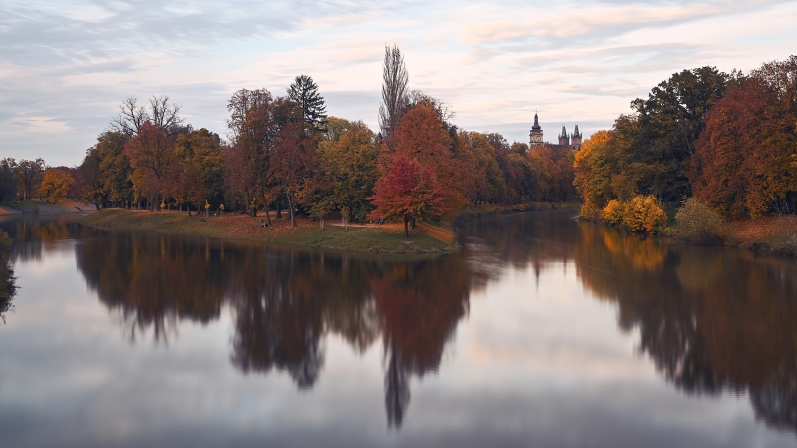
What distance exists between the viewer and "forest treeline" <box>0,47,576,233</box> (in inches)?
1758

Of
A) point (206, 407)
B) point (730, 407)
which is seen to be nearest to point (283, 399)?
point (206, 407)

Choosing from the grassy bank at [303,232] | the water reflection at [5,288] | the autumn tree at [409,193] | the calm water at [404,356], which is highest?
the autumn tree at [409,193]

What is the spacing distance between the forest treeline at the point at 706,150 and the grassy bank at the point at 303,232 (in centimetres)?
1877

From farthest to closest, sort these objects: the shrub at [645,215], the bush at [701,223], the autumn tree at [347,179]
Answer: the shrub at [645,215]
the autumn tree at [347,179]
the bush at [701,223]

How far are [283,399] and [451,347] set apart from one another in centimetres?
593

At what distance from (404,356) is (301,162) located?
1345 inches

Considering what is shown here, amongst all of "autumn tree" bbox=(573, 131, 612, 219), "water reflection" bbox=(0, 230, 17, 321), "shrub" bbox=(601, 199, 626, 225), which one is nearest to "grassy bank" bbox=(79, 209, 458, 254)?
"water reflection" bbox=(0, 230, 17, 321)

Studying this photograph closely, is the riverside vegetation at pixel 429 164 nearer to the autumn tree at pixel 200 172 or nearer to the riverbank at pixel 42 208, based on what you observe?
the autumn tree at pixel 200 172

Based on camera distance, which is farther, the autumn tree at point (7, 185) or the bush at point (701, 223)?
the autumn tree at point (7, 185)

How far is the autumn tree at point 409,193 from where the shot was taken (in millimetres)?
40188

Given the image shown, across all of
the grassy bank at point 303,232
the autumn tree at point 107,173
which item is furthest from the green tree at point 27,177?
the grassy bank at point 303,232

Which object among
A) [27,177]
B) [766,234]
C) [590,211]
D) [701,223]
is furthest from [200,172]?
[27,177]

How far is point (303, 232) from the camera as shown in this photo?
48.9 metres

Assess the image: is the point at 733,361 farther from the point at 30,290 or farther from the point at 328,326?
the point at 30,290
